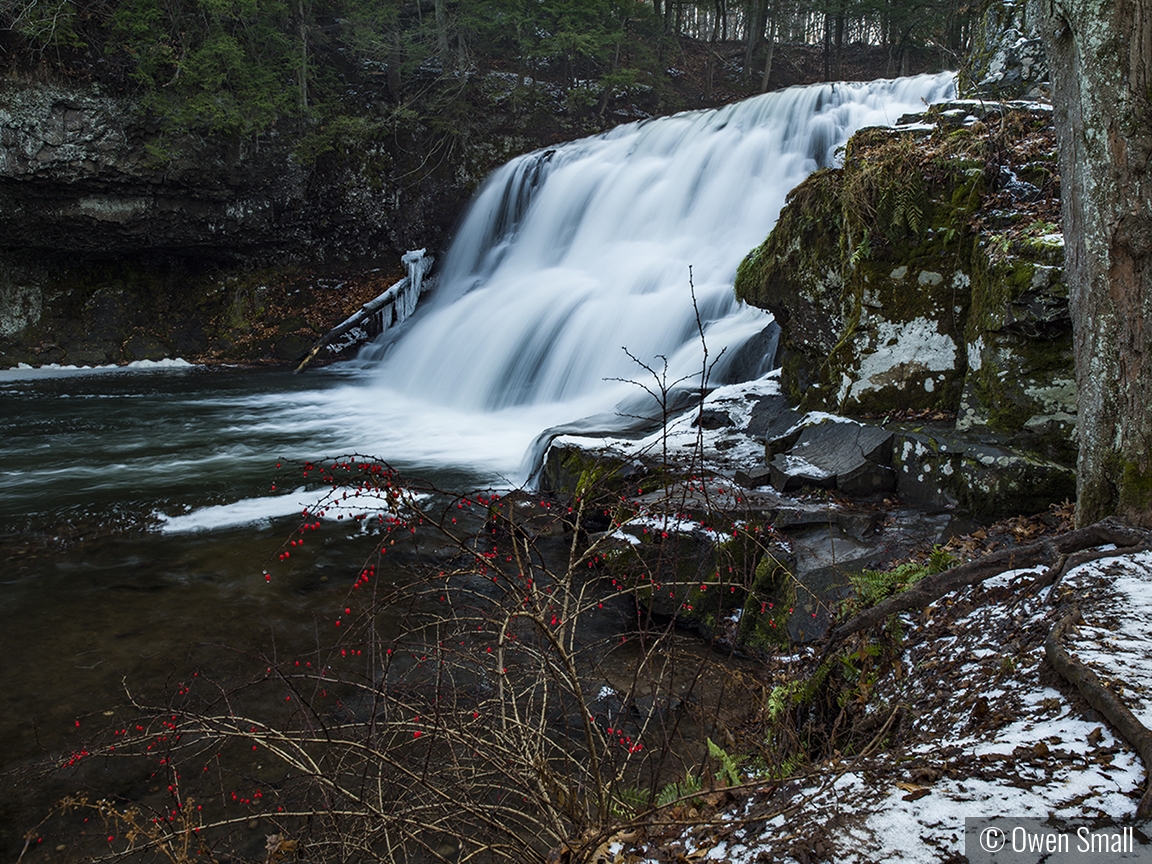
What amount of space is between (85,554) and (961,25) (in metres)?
26.4

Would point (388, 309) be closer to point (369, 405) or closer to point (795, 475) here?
point (369, 405)

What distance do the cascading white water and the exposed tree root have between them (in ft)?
21.8

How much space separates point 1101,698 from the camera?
214 centimetres

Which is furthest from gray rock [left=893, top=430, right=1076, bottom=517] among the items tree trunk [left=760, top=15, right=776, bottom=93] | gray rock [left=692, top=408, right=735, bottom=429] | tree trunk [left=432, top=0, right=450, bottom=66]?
tree trunk [left=760, top=15, right=776, bottom=93]

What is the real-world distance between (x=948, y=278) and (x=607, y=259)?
8648 mm

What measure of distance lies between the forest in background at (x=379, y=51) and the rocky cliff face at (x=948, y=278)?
5.50m

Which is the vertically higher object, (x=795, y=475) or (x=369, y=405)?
(x=795, y=475)

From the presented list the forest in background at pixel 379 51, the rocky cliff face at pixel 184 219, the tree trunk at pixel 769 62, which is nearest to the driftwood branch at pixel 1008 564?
the forest in background at pixel 379 51

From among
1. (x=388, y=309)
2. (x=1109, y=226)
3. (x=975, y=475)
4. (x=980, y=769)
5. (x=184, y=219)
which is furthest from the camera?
(x=388, y=309)

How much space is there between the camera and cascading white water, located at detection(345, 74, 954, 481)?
11.2 metres

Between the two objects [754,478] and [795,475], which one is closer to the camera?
[795,475]

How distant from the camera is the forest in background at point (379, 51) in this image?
14.6 meters

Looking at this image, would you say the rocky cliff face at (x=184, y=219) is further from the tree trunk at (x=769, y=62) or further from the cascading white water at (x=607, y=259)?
the tree trunk at (x=769, y=62)

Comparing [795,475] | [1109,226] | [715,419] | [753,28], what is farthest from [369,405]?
[753,28]
